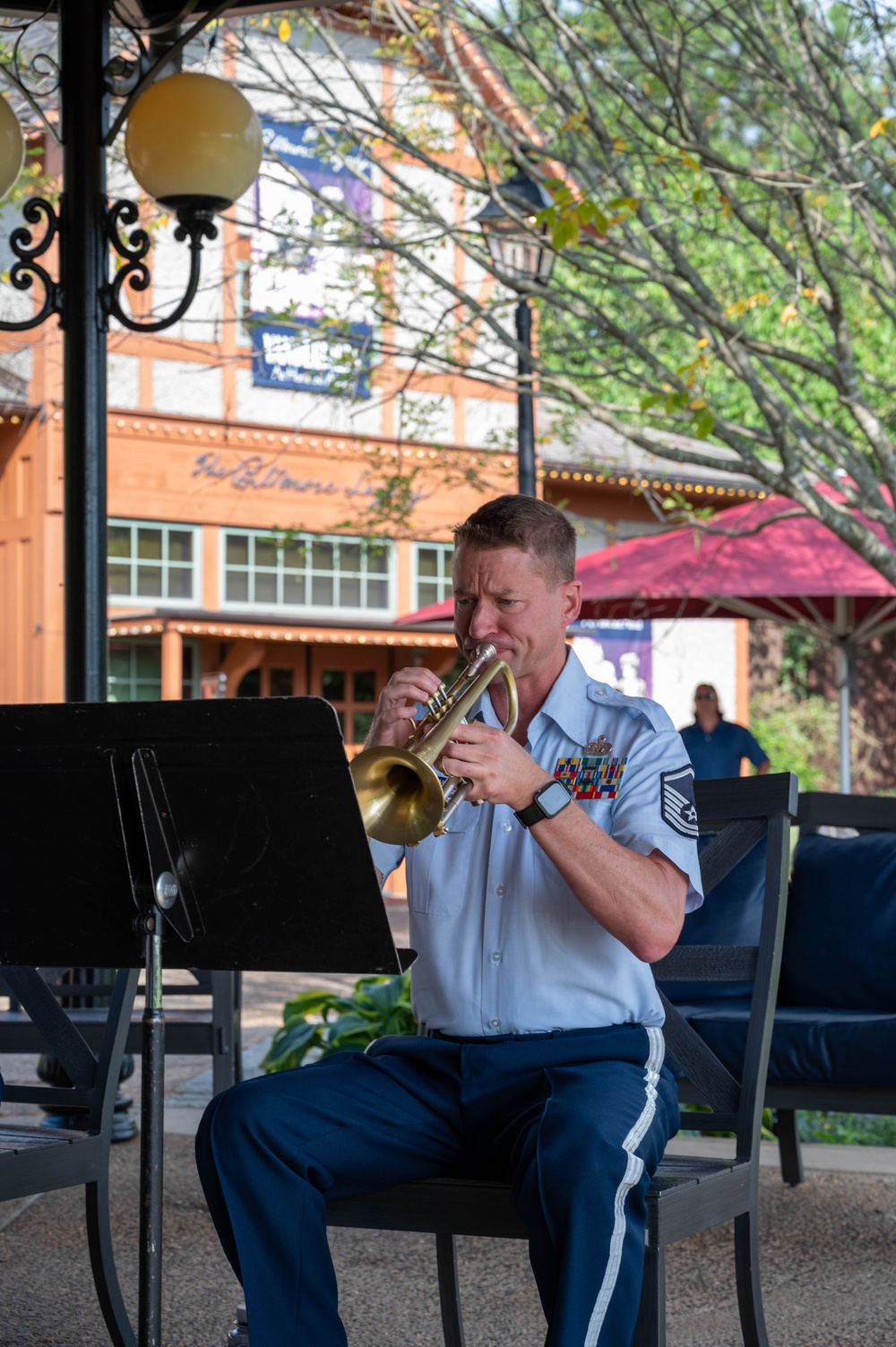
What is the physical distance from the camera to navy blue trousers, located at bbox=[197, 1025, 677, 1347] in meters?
2.27

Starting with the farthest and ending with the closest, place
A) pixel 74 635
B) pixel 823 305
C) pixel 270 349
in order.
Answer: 1. pixel 270 349
2. pixel 823 305
3. pixel 74 635

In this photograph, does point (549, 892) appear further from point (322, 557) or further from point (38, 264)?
point (322, 557)

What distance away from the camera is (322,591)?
17.5m

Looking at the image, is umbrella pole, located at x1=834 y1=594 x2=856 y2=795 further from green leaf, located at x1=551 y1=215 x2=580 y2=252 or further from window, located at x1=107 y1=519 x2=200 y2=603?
window, located at x1=107 y1=519 x2=200 y2=603

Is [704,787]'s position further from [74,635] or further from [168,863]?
[74,635]

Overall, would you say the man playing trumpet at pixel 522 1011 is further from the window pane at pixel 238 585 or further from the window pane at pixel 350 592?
the window pane at pixel 350 592

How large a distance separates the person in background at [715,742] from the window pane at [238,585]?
7150 millimetres

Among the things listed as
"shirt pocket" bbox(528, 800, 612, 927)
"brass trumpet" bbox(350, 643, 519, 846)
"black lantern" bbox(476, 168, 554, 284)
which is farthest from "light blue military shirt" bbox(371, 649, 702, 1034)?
"black lantern" bbox(476, 168, 554, 284)

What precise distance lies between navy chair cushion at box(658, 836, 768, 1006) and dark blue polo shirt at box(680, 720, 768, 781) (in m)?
5.87

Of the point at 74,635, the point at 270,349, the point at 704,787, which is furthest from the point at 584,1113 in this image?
the point at 270,349

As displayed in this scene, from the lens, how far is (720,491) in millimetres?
18422

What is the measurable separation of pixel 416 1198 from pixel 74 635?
9.34 ft

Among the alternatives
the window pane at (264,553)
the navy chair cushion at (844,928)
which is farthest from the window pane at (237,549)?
the navy chair cushion at (844,928)

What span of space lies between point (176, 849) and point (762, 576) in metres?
6.54
